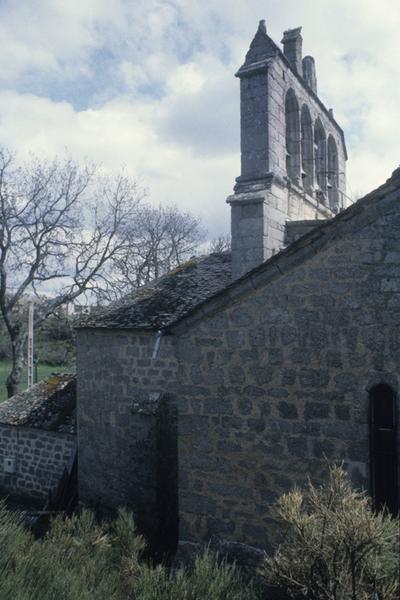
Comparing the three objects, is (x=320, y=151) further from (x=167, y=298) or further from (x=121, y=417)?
(x=121, y=417)

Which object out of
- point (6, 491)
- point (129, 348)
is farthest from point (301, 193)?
point (6, 491)

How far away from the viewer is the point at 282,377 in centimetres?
581

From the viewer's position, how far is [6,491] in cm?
1251

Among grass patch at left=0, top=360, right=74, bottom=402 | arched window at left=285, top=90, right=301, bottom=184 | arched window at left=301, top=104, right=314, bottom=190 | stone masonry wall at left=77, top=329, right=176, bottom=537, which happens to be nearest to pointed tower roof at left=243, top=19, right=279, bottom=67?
arched window at left=285, top=90, right=301, bottom=184

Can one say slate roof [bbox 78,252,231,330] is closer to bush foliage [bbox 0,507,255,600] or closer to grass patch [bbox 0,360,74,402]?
bush foliage [bbox 0,507,255,600]

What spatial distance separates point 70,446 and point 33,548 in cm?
676

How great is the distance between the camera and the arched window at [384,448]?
17.3 ft

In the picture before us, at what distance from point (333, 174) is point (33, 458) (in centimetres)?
1051

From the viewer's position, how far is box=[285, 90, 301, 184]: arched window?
10.3 metres

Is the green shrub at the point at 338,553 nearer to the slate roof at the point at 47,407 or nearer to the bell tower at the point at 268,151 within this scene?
the bell tower at the point at 268,151

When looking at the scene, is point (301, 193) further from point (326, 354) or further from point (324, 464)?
point (324, 464)

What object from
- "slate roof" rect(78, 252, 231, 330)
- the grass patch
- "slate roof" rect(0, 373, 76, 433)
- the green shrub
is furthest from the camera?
the grass patch

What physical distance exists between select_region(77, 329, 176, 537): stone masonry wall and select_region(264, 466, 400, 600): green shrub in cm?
512

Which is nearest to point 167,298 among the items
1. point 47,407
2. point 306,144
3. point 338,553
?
point 306,144
